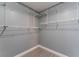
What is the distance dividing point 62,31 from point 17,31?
80 cm

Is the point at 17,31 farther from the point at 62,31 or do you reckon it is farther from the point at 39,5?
the point at 62,31

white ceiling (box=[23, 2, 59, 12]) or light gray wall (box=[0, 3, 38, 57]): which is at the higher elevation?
white ceiling (box=[23, 2, 59, 12])

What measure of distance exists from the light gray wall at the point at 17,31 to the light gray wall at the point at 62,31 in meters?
0.20

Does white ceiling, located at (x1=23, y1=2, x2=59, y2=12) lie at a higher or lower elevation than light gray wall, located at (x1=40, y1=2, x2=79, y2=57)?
higher

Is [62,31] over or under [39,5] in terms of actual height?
under

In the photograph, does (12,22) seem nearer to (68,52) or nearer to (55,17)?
(55,17)

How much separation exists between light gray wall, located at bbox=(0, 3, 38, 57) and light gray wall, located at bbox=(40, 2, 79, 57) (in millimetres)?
195

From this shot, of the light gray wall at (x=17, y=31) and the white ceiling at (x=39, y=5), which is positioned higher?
the white ceiling at (x=39, y=5)

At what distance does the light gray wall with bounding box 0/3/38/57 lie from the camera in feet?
5.37

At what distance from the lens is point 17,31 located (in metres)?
1.71

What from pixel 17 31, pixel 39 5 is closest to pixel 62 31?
pixel 39 5

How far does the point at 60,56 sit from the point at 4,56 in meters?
0.98

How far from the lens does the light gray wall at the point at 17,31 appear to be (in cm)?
164

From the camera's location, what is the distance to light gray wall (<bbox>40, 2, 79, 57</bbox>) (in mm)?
1733
